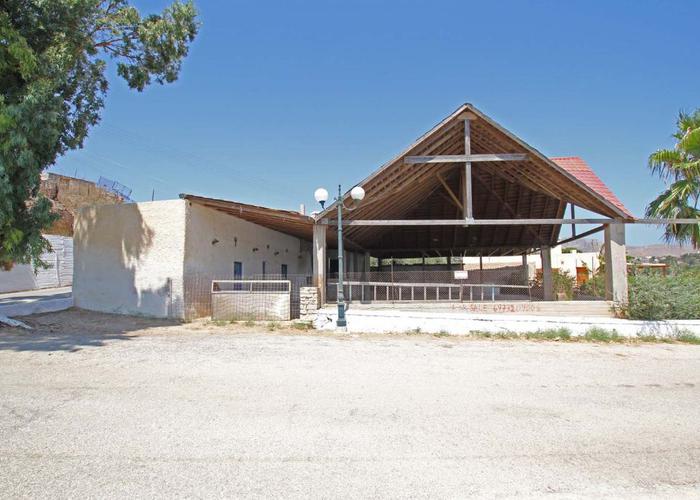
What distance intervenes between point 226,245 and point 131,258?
3046mm

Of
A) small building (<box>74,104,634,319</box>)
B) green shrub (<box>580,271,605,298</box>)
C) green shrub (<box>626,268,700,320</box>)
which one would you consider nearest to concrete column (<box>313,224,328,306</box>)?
small building (<box>74,104,634,319</box>)

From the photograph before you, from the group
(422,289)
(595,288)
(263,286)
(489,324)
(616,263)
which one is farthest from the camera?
(595,288)

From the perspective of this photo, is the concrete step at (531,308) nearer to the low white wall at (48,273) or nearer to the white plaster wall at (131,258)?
the white plaster wall at (131,258)

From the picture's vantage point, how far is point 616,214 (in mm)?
13031

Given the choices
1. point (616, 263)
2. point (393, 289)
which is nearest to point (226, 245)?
point (393, 289)

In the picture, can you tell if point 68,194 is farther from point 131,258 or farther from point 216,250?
point 216,250

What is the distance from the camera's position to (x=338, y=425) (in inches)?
192

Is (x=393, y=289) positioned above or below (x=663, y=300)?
above

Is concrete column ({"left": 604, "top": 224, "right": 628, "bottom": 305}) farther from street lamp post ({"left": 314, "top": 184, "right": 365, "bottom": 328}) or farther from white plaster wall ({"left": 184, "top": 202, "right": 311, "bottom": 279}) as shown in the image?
white plaster wall ({"left": 184, "top": 202, "right": 311, "bottom": 279})

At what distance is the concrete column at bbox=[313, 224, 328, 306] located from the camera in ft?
43.4

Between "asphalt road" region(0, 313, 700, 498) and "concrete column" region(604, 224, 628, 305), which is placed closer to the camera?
"asphalt road" region(0, 313, 700, 498)

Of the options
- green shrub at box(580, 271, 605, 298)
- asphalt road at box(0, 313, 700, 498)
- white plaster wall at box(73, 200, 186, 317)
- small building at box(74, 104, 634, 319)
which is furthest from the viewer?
green shrub at box(580, 271, 605, 298)

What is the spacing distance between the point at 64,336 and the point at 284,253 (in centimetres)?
1199

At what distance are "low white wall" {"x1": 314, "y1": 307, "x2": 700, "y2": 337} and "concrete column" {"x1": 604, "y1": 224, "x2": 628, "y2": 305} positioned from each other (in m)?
1.02
